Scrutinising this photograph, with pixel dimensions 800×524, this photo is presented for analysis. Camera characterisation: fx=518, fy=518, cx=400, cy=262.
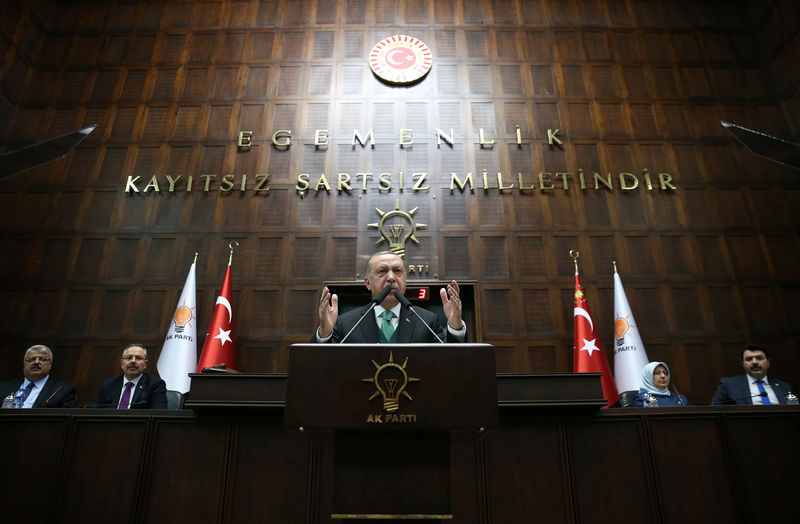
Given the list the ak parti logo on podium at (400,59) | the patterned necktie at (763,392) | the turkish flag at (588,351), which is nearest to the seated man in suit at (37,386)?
the turkish flag at (588,351)

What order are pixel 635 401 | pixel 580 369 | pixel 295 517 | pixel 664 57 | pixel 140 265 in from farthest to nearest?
pixel 664 57, pixel 140 265, pixel 580 369, pixel 635 401, pixel 295 517

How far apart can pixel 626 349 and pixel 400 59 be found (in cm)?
490

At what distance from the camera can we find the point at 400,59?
7.41 m

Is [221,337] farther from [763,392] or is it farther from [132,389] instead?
[763,392]

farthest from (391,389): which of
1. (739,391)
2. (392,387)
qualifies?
(739,391)

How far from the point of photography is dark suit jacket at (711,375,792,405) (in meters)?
4.46

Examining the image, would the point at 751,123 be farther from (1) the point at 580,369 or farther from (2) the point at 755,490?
(2) the point at 755,490

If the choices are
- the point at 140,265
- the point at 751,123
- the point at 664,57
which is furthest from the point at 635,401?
the point at 140,265

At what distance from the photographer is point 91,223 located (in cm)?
655

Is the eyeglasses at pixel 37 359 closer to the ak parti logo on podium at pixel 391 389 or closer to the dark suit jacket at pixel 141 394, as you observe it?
the dark suit jacket at pixel 141 394

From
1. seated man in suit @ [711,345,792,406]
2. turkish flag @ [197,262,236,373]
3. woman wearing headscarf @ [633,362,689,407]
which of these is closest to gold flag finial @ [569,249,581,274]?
woman wearing headscarf @ [633,362,689,407]

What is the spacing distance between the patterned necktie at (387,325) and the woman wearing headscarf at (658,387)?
2912 mm

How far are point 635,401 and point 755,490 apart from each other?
202 cm

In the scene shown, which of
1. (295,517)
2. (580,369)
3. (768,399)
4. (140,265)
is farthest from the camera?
(140,265)
